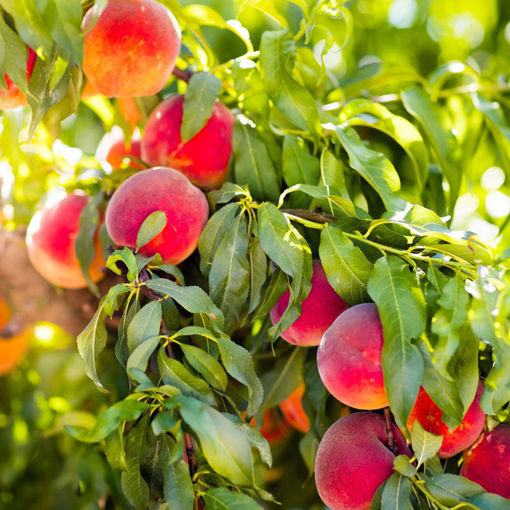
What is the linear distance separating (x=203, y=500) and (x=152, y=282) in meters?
0.27

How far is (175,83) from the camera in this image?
1.37m

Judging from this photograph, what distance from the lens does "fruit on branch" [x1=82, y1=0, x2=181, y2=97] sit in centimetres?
97

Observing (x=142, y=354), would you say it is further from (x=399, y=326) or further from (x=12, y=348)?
(x=12, y=348)

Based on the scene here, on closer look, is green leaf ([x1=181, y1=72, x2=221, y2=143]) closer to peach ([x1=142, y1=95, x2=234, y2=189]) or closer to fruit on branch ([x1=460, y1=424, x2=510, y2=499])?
peach ([x1=142, y1=95, x2=234, y2=189])

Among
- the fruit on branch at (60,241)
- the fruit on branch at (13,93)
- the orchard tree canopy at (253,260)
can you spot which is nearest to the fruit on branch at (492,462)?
the orchard tree canopy at (253,260)

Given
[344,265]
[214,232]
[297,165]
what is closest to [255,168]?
[297,165]

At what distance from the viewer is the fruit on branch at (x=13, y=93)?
98 cm

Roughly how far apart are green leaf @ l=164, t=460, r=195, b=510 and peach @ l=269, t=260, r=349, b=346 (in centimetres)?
28

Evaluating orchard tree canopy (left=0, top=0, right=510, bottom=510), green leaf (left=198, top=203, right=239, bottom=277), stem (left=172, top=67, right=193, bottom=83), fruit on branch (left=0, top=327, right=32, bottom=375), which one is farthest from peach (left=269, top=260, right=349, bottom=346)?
fruit on branch (left=0, top=327, right=32, bottom=375)

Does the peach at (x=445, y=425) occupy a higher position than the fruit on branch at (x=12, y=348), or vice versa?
the peach at (x=445, y=425)

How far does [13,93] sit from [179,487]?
65cm

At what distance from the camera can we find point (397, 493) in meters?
0.76

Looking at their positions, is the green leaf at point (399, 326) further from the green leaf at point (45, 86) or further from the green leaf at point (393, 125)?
the green leaf at point (45, 86)

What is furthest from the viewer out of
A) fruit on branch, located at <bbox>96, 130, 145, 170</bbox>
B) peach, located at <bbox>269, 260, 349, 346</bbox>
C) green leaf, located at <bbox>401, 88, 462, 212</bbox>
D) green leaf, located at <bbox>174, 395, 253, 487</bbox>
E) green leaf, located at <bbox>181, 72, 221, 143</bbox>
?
fruit on branch, located at <bbox>96, 130, 145, 170</bbox>
